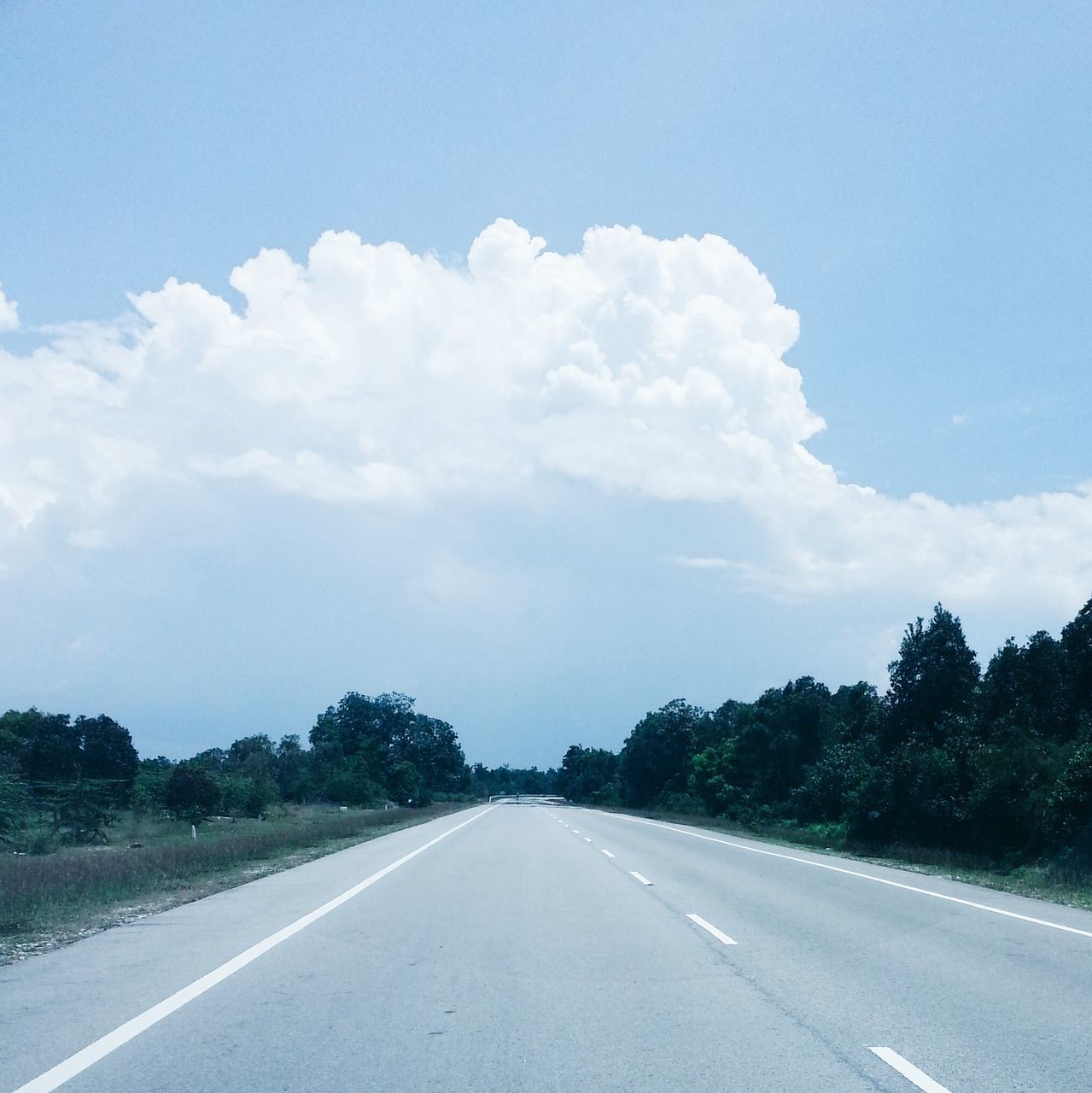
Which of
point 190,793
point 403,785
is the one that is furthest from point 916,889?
point 403,785

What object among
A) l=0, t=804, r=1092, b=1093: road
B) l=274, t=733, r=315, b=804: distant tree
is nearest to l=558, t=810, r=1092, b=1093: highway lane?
l=0, t=804, r=1092, b=1093: road

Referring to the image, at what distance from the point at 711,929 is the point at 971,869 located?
52.9ft

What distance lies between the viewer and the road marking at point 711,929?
12.2 meters

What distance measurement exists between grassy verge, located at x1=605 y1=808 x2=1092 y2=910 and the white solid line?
425 inches

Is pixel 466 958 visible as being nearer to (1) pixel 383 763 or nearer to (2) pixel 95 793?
(2) pixel 95 793

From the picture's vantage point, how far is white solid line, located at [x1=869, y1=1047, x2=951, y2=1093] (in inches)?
253

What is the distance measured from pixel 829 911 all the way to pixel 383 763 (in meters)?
A: 127

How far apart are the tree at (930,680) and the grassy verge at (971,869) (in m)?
6.26

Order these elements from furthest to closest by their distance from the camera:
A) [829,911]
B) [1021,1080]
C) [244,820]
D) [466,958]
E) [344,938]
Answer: [244,820] < [829,911] < [344,938] < [466,958] < [1021,1080]

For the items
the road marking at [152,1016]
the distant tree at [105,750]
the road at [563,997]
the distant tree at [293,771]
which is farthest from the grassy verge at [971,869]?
the distant tree at [293,771]

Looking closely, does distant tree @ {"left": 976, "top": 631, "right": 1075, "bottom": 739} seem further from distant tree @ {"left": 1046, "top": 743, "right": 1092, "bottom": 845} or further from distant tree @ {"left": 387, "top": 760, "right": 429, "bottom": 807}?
distant tree @ {"left": 387, "top": 760, "right": 429, "bottom": 807}

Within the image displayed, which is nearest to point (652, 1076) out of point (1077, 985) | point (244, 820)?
point (1077, 985)

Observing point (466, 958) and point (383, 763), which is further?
point (383, 763)

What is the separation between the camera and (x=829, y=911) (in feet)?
49.8
